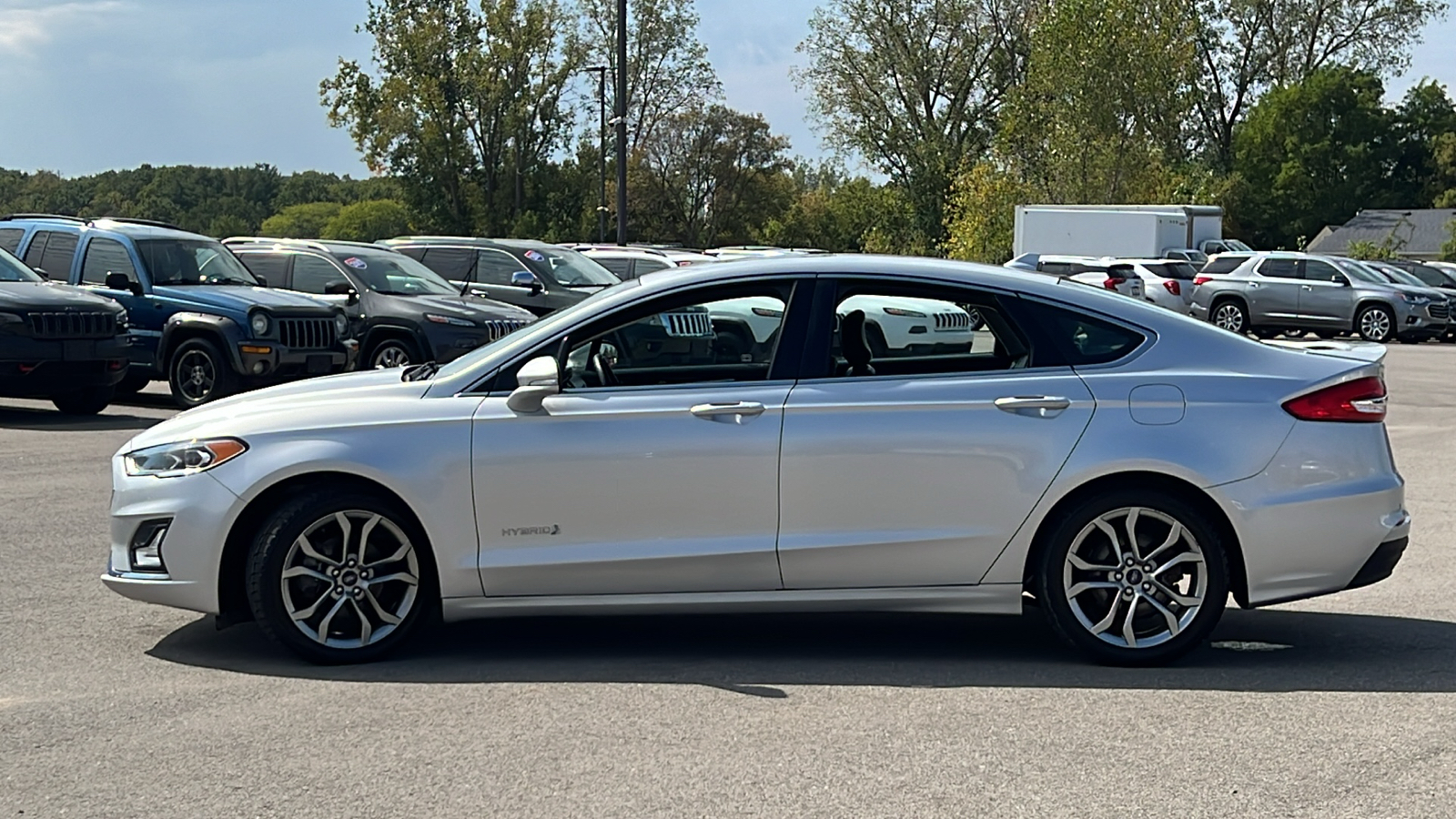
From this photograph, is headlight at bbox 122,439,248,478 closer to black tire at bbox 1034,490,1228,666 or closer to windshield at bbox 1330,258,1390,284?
black tire at bbox 1034,490,1228,666

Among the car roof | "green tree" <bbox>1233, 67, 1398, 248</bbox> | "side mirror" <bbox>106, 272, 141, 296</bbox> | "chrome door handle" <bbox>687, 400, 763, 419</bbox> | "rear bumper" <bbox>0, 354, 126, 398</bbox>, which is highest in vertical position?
"green tree" <bbox>1233, 67, 1398, 248</bbox>

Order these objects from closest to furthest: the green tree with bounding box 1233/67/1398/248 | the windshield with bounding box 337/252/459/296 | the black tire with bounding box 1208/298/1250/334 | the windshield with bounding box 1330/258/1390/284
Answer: the windshield with bounding box 337/252/459/296, the windshield with bounding box 1330/258/1390/284, the black tire with bounding box 1208/298/1250/334, the green tree with bounding box 1233/67/1398/248

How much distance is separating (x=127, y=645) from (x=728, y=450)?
259 cm

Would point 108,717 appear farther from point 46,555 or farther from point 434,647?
point 46,555

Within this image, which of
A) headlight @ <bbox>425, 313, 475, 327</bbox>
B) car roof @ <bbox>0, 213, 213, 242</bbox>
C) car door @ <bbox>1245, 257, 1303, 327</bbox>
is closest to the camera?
car roof @ <bbox>0, 213, 213, 242</bbox>

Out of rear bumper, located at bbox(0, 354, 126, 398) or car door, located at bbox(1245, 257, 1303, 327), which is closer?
rear bumper, located at bbox(0, 354, 126, 398)

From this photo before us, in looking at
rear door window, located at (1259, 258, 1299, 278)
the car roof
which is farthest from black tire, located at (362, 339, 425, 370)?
rear door window, located at (1259, 258, 1299, 278)

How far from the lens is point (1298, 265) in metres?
32.9

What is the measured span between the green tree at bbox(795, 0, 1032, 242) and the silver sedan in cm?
5428

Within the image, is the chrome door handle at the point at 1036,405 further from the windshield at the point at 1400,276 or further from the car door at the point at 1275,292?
the windshield at the point at 1400,276

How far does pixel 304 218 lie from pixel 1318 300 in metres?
51.9

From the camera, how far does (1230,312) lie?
3328 cm

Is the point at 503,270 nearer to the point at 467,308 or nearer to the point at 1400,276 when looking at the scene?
the point at 467,308

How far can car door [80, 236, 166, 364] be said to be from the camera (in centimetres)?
1622
